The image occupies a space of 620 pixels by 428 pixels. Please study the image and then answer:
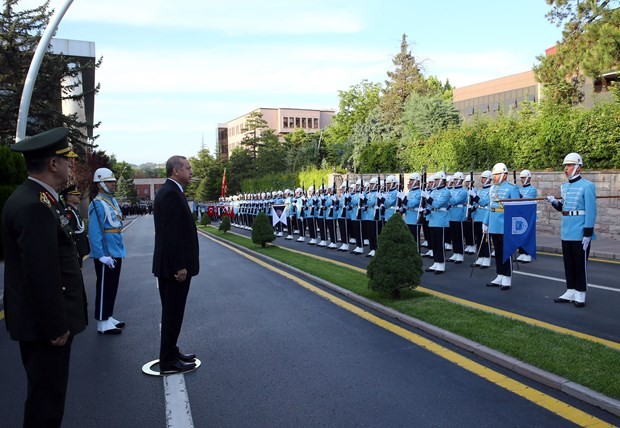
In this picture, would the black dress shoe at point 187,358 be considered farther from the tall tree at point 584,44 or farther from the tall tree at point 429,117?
the tall tree at point 429,117

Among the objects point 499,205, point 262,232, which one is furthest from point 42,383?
point 262,232

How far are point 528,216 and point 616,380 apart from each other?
4.81 metres

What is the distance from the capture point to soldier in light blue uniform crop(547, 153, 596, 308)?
764 centimetres

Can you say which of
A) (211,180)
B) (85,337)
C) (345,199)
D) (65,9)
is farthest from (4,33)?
(211,180)

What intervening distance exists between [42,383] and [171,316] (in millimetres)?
2095

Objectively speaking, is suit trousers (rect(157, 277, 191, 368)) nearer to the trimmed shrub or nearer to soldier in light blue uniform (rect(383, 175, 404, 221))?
soldier in light blue uniform (rect(383, 175, 404, 221))

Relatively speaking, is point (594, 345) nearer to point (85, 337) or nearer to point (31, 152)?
point (31, 152)

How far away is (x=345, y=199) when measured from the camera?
1714 cm

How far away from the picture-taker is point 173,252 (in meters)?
4.98

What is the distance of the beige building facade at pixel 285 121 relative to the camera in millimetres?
110188

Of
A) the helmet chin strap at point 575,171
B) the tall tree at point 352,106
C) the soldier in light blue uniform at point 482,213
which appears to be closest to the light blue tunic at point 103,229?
the helmet chin strap at point 575,171

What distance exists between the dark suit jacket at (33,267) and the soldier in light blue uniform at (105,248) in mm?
3829

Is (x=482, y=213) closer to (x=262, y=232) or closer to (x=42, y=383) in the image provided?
(x=262, y=232)

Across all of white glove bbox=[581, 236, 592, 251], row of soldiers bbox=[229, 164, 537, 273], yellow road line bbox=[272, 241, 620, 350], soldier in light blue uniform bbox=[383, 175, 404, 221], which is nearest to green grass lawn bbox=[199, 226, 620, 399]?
yellow road line bbox=[272, 241, 620, 350]
